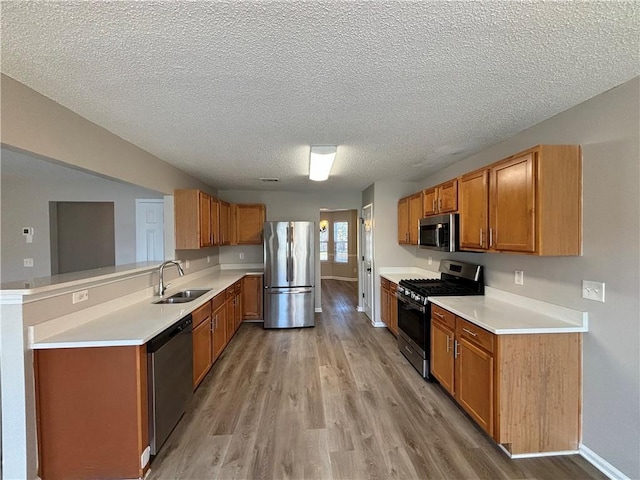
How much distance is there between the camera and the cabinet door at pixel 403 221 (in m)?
4.78

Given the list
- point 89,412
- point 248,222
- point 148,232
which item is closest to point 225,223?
point 248,222

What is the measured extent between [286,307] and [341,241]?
19.5 feet

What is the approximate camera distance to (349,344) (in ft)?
14.4

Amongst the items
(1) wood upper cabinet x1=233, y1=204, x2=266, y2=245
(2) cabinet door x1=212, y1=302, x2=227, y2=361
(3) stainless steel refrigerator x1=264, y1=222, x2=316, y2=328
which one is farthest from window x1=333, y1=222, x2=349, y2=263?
(2) cabinet door x1=212, y1=302, x2=227, y2=361

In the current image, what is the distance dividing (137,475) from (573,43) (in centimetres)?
341

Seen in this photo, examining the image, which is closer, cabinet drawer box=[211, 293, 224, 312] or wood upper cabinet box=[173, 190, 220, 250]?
cabinet drawer box=[211, 293, 224, 312]

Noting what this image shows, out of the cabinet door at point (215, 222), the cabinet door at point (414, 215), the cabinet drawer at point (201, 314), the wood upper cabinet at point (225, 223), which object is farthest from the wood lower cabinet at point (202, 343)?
the cabinet door at point (414, 215)

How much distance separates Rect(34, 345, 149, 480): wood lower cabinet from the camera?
1.91 metres

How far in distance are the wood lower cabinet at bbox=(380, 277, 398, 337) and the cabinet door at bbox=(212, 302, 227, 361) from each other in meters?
2.37

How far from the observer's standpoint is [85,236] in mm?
5742

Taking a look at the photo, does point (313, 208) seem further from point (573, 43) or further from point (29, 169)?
point (573, 43)

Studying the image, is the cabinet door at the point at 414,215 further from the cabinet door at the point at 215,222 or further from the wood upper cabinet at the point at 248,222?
the cabinet door at the point at 215,222

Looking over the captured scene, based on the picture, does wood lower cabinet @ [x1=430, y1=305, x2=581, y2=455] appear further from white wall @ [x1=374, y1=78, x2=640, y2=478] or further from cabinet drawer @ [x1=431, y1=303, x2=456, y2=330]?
cabinet drawer @ [x1=431, y1=303, x2=456, y2=330]

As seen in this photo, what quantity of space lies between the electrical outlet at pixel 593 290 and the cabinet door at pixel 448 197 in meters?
1.37
